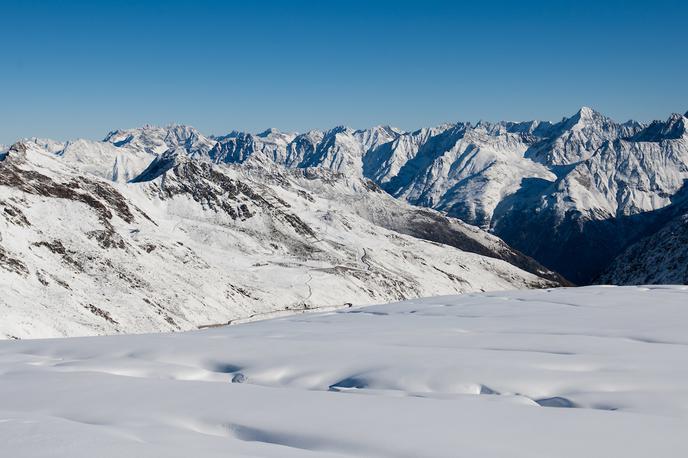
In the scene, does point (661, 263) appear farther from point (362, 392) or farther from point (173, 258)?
point (362, 392)

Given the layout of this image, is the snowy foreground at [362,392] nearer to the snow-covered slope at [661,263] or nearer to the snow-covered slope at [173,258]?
the snow-covered slope at [173,258]

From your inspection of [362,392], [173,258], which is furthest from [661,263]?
[362,392]

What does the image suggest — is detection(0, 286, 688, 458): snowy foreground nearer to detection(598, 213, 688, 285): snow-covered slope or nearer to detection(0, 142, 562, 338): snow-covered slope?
detection(0, 142, 562, 338): snow-covered slope

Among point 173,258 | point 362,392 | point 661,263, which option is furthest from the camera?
point 661,263

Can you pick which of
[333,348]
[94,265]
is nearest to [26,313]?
[94,265]

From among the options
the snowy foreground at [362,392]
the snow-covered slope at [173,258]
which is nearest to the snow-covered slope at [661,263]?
the snow-covered slope at [173,258]

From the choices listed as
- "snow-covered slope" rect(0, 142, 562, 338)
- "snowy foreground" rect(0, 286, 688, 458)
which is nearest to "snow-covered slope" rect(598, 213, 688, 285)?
"snow-covered slope" rect(0, 142, 562, 338)
